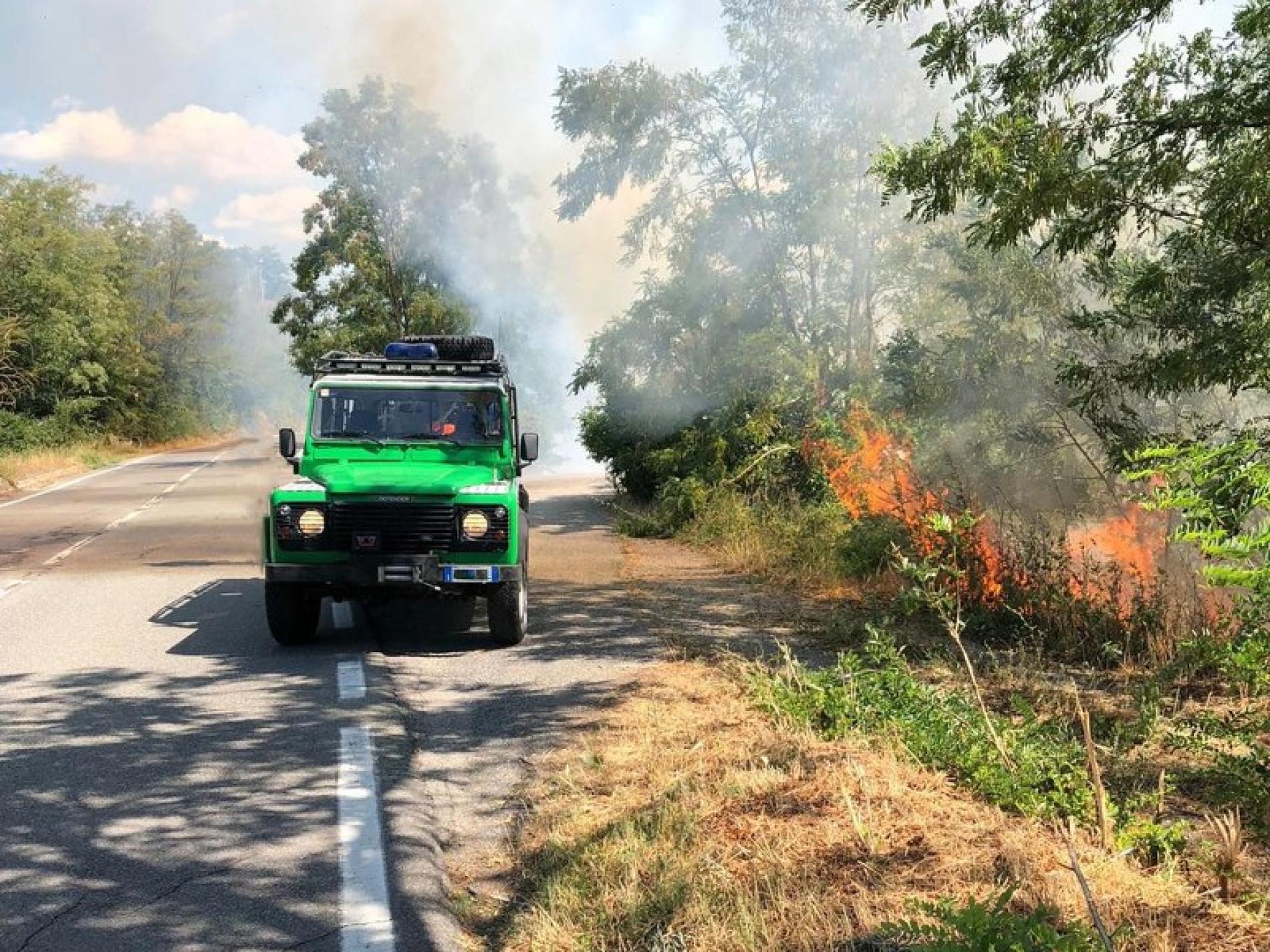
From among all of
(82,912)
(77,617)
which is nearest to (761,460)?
(77,617)

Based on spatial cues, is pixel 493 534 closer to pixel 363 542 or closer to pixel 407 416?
pixel 363 542

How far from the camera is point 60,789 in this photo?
4.93 m

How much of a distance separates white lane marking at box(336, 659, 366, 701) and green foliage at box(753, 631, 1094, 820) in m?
2.34

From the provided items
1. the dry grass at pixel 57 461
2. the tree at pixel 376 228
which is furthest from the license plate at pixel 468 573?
the tree at pixel 376 228

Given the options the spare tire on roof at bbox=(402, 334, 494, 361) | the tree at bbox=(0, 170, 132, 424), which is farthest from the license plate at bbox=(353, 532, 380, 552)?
the tree at bbox=(0, 170, 132, 424)

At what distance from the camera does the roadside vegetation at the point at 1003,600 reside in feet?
11.6

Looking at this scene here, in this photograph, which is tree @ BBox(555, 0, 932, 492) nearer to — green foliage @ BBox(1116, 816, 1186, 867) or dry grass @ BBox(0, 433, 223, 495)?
green foliage @ BBox(1116, 816, 1186, 867)

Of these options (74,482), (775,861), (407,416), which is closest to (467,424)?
(407,416)

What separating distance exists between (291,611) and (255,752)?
259 cm

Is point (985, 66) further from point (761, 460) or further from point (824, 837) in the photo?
point (761, 460)

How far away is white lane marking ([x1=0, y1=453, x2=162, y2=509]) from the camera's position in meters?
23.7

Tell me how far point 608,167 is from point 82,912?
52.4ft

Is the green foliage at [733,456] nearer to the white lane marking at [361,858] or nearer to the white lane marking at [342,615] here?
the white lane marking at [342,615]

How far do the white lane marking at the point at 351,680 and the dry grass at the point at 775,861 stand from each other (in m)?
1.91
